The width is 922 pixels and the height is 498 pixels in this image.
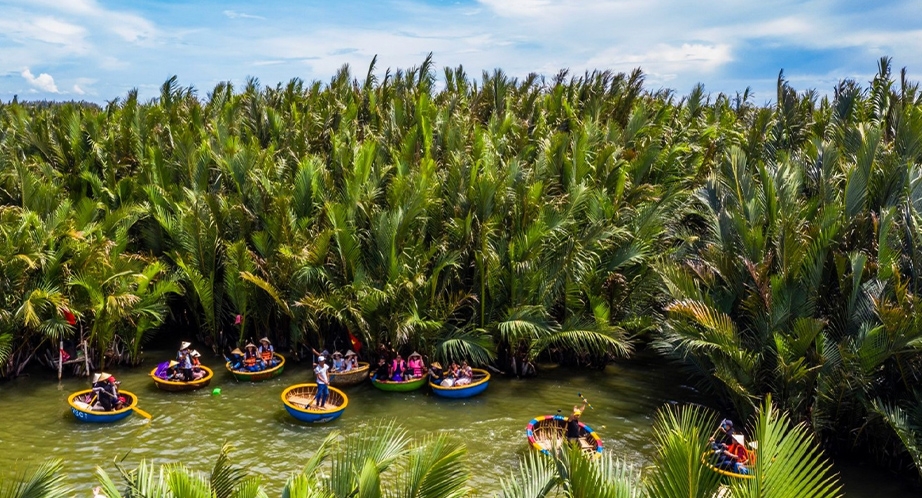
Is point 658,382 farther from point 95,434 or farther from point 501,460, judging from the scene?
point 95,434

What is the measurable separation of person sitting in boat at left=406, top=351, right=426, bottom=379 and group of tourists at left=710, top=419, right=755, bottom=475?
7030mm

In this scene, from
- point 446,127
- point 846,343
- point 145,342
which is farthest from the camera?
point 446,127

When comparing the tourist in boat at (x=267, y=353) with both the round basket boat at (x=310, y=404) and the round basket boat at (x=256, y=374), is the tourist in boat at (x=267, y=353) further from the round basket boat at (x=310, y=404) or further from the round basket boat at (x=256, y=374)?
the round basket boat at (x=310, y=404)

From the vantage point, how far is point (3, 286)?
1593 centimetres

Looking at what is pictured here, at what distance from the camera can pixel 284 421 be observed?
1533 cm

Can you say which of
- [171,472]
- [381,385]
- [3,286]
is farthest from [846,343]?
[3,286]

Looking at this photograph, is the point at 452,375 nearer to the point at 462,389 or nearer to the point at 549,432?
the point at 462,389

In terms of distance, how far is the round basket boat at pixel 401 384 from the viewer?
1670 cm

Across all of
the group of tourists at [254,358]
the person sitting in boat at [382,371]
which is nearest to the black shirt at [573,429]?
the person sitting in boat at [382,371]

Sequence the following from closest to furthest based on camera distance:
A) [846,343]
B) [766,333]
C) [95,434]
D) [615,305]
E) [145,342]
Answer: [846,343] < [766,333] < [95,434] < [615,305] < [145,342]

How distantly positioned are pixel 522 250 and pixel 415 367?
3.85 metres

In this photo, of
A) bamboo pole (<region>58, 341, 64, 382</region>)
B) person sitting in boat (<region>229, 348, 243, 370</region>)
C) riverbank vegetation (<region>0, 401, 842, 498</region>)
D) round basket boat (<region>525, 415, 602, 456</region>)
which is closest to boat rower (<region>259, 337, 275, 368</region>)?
person sitting in boat (<region>229, 348, 243, 370</region>)

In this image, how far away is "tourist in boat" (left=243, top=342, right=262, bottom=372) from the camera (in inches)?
693

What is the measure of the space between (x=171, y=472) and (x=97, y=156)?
2114 cm
